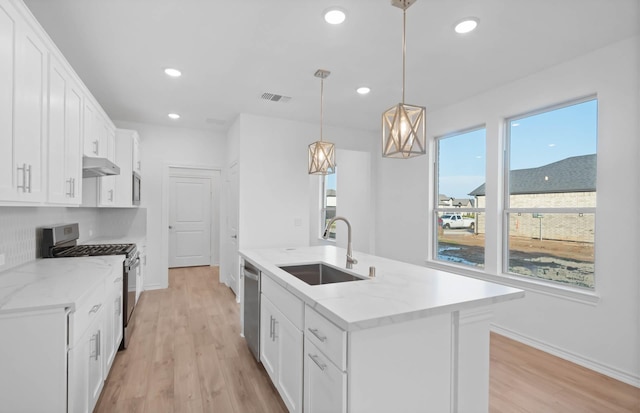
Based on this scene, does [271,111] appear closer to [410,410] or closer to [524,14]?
[524,14]

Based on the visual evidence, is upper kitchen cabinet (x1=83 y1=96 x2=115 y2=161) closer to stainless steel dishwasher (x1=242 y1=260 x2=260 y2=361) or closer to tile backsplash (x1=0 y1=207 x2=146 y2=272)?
tile backsplash (x1=0 y1=207 x2=146 y2=272)

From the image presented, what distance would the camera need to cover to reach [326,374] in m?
1.45

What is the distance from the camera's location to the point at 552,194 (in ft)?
10.4

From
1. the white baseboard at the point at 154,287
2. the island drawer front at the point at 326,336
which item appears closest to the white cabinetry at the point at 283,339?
the island drawer front at the point at 326,336

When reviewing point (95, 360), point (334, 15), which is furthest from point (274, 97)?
point (95, 360)

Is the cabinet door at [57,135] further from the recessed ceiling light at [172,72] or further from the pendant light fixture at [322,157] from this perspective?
the pendant light fixture at [322,157]

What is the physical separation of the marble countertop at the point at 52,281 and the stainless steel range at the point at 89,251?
4.9 inches

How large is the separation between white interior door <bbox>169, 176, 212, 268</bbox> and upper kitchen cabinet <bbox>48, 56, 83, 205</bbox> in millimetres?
4183

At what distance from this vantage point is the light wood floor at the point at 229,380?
2178mm

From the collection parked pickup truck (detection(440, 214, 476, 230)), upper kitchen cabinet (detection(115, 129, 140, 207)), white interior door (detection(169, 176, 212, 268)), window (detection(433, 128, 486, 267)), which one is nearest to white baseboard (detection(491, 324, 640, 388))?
window (detection(433, 128, 486, 267))

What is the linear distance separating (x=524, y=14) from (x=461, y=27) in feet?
1.33

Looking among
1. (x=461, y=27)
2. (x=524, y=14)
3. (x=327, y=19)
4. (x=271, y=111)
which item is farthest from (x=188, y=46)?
(x=524, y=14)

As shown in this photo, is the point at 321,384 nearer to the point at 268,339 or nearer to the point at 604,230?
the point at 268,339

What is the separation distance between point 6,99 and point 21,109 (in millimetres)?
155
